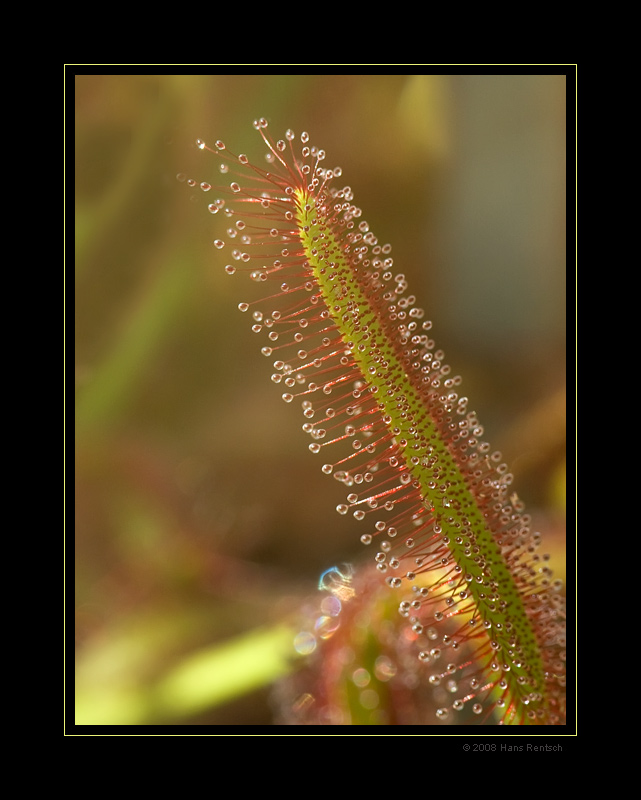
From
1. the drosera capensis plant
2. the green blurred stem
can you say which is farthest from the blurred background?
the drosera capensis plant

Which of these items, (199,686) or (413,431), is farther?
(199,686)

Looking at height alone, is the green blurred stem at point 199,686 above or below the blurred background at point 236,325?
Result: below

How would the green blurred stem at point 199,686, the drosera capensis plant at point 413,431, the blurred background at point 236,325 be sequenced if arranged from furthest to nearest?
1. the blurred background at point 236,325
2. the green blurred stem at point 199,686
3. the drosera capensis plant at point 413,431

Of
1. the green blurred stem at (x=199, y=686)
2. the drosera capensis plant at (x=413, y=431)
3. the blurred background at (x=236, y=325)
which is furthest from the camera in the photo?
the blurred background at (x=236, y=325)

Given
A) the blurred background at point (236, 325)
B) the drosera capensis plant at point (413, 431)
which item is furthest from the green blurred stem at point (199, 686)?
the drosera capensis plant at point (413, 431)

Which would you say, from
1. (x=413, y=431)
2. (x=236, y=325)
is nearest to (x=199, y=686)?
(x=236, y=325)

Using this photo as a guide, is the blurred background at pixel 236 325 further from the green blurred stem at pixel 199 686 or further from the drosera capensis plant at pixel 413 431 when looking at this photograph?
the drosera capensis plant at pixel 413 431

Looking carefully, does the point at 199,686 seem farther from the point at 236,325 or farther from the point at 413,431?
the point at 413,431

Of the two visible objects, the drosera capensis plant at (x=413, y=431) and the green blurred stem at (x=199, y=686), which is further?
the green blurred stem at (x=199, y=686)

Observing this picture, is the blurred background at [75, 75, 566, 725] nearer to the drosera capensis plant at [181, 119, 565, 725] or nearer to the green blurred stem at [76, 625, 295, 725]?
the green blurred stem at [76, 625, 295, 725]
